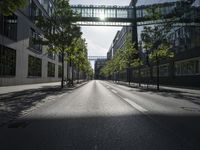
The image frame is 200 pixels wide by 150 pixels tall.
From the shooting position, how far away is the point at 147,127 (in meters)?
5.92

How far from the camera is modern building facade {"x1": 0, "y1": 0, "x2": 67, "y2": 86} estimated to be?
Result: 85.1 feet

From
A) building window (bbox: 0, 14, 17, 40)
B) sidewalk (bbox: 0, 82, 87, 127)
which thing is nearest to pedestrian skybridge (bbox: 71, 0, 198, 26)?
building window (bbox: 0, 14, 17, 40)

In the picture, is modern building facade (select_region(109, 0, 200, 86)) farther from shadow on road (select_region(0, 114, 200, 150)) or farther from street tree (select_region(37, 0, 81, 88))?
shadow on road (select_region(0, 114, 200, 150))

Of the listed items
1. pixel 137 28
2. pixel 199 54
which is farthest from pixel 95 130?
pixel 137 28

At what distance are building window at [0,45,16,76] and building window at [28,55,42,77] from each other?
658cm

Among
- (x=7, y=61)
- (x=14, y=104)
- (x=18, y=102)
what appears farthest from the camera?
(x=7, y=61)

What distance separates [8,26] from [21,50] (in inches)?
187

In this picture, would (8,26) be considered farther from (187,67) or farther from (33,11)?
(187,67)

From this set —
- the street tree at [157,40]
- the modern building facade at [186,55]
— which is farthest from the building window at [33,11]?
the modern building facade at [186,55]

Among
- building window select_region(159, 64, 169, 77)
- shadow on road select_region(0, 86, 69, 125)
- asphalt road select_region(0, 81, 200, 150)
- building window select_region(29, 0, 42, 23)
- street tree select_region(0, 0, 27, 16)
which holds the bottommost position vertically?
asphalt road select_region(0, 81, 200, 150)

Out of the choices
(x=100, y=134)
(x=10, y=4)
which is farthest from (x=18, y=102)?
(x=100, y=134)

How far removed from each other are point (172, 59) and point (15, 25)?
88.6 feet

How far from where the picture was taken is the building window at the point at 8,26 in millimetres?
25703

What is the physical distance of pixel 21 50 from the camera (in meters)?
31.3
